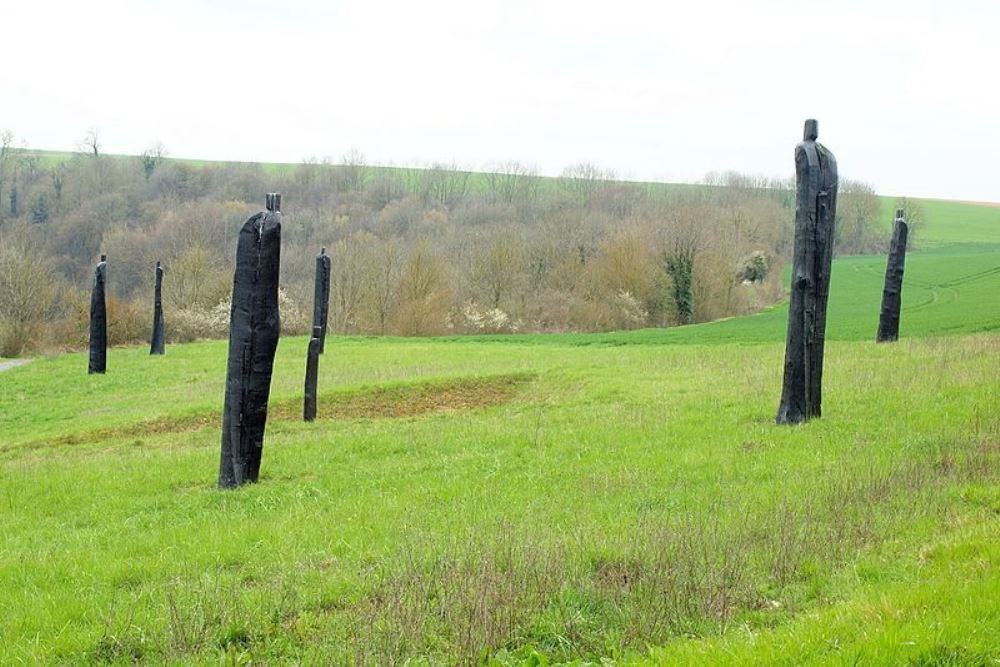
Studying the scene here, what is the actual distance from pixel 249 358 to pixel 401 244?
193 feet

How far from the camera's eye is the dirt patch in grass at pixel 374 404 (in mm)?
17891

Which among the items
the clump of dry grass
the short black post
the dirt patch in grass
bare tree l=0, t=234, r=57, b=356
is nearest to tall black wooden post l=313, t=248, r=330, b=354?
the dirt patch in grass

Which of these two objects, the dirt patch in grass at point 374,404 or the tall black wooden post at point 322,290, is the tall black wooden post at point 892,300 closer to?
the dirt patch in grass at point 374,404

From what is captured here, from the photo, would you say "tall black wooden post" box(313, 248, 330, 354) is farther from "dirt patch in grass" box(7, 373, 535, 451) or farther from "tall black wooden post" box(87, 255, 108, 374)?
"tall black wooden post" box(87, 255, 108, 374)

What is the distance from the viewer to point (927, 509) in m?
7.42

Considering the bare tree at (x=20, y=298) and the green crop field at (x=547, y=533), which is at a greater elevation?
the green crop field at (x=547, y=533)

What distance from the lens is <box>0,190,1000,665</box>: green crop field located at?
529 centimetres

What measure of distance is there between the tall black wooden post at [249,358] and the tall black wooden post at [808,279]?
23.9 ft

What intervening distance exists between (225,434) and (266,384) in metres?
0.81

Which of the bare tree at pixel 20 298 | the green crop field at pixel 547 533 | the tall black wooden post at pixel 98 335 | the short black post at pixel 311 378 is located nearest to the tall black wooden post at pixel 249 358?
the green crop field at pixel 547 533

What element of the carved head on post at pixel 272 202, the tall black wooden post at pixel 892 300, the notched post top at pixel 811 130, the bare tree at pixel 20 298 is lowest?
the bare tree at pixel 20 298

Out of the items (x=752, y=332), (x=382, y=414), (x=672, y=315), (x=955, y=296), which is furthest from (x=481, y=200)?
(x=382, y=414)

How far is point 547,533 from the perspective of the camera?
7281mm

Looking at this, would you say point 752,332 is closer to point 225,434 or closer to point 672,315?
point 672,315
